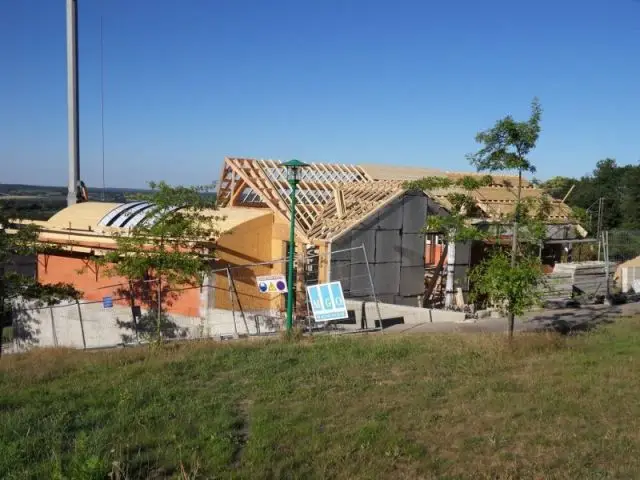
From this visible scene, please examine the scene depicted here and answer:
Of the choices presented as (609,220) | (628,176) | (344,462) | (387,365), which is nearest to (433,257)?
(387,365)

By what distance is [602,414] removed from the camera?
7312 millimetres

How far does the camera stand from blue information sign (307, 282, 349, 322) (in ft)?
48.2

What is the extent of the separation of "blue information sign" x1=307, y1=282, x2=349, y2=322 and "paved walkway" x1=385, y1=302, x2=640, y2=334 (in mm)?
1191


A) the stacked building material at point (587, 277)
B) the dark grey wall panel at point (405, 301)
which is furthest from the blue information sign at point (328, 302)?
the stacked building material at point (587, 277)

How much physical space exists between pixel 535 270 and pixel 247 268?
32.0 feet

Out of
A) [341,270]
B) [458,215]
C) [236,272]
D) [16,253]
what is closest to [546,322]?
[458,215]

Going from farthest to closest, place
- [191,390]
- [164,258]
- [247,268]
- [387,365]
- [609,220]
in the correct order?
1. [609,220]
2. [247,268]
3. [164,258]
4. [387,365]
5. [191,390]

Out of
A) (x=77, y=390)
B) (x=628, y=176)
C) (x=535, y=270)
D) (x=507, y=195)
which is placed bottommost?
(x=77, y=390)

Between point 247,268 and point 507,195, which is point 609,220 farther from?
point 247,268

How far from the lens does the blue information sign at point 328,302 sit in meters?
14.7

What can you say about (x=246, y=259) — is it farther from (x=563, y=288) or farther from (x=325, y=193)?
(x=563, y=288)

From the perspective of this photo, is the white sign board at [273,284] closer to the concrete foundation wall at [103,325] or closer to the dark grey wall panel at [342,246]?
the concrete foundation wall at [103,325]

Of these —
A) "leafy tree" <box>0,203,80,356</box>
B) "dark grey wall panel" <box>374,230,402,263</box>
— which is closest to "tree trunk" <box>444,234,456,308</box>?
"dark grey wall panel" <box>374,230,402,263</box>

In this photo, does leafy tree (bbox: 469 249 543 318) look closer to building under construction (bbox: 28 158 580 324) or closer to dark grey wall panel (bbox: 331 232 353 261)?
building under construction (bbox: 28 158 580 324)
